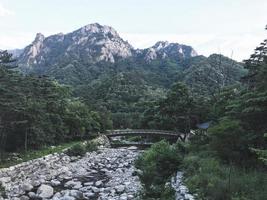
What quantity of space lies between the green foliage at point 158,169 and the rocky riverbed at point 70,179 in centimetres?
105

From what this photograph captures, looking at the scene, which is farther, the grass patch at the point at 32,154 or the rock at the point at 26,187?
the grass patch at the point at 32,154

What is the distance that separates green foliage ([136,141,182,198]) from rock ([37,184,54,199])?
6281 millimetres

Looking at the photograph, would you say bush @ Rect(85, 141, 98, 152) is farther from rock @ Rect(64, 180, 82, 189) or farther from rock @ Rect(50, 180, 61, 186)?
rock @ Rect(64, 180, 82, 189)

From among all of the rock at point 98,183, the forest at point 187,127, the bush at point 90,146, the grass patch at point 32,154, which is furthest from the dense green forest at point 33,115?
the rock at point 98,183

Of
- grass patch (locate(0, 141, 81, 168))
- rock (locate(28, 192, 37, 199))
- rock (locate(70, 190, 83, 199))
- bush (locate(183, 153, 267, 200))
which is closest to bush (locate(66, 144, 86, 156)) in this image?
grass patch (locate(0, 141, 81, 168))

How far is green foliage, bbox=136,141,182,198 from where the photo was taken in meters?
18.3

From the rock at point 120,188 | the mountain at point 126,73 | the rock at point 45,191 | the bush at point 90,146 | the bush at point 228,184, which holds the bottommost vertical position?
the rock at point 45,191

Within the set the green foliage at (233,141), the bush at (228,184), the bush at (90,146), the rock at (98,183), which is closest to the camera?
the bush at (228,184)

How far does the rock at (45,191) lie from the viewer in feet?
71.5

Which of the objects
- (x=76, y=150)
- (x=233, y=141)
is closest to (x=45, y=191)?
(x=233, y=141)

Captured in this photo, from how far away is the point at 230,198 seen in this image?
12570mm

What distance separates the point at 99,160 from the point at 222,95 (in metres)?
15.1

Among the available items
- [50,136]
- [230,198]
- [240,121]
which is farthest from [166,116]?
[230,198]

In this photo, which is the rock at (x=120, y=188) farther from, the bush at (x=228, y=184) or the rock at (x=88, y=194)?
the bush at (x=228, y=184)
